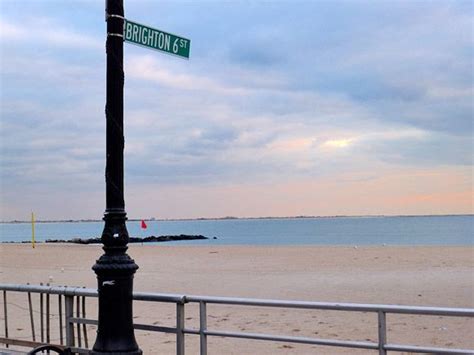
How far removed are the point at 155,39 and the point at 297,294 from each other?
1292 cm

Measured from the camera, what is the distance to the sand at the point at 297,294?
1109 centimetres

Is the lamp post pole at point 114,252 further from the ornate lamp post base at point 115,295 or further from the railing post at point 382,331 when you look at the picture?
the railing post at point 382,331

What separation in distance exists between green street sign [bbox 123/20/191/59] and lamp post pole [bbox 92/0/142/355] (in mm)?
240

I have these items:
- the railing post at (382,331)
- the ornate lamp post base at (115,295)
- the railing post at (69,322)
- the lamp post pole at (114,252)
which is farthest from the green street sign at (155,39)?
the railing post at (382,331)

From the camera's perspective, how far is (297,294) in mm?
18156

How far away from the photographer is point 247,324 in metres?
12.6

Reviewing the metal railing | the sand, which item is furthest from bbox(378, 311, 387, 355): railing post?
the sand

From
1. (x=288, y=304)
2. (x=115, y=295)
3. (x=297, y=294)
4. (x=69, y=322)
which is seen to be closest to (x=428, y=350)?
→ (x=288, y=304)

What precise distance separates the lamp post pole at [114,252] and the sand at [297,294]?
433 centimetres

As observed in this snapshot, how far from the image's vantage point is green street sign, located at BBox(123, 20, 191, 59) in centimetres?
620

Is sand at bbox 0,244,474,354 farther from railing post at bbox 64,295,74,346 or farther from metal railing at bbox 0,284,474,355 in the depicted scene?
metal railing at bbox 0,284,474,355

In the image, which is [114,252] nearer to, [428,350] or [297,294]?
[428,350]

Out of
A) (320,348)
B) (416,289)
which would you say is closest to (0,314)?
(320,348)

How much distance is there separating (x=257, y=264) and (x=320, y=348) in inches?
836
